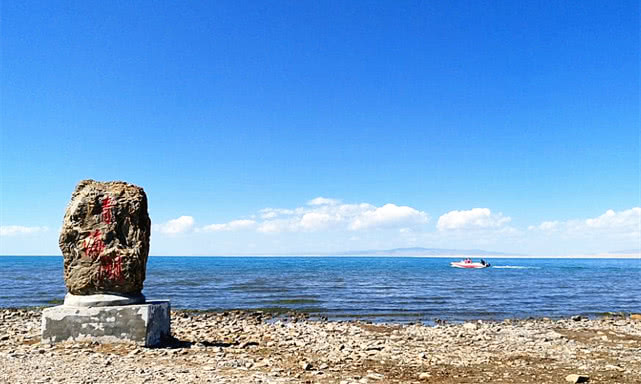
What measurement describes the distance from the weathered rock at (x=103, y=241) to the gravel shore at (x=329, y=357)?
4.65 feet

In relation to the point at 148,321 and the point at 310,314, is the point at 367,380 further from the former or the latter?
the point at 310,314

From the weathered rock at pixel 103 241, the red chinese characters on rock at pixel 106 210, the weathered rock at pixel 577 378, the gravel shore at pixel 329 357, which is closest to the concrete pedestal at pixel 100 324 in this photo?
the gravel shore at pixel 329 357

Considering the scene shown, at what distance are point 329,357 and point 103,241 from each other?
19.5ft

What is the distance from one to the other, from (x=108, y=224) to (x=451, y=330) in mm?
11286

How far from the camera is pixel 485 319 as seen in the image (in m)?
20.9

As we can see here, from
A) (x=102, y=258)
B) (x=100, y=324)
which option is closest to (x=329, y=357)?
(x=100, y=324)

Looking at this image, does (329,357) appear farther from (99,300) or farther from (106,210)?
(106,210)

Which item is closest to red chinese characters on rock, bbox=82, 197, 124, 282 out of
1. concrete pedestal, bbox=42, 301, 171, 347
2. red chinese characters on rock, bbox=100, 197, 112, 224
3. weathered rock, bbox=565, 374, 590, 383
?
red chinese characters on rock, bbox=100, 197, 112, 224

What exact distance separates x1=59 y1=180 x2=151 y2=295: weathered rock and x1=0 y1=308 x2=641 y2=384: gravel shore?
1.42 metres

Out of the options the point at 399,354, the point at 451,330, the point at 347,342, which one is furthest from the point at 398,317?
the point at 399,354

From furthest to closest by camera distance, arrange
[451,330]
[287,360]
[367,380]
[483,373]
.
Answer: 1. [451,330]
2. [287,360]
3. [483,373]
4. [367,380]

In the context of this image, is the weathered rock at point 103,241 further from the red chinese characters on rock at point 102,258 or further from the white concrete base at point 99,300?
the white concrete base at point 99,300

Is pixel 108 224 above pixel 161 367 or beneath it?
above

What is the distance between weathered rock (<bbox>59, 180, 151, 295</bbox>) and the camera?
11.1 metres
